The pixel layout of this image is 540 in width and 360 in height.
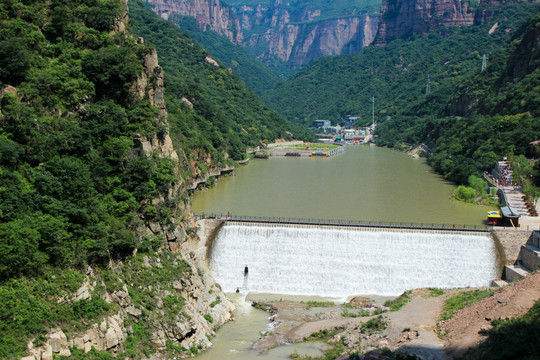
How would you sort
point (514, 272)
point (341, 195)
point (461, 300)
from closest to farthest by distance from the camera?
point (461, 300), point (514, 272), point (341, 195)

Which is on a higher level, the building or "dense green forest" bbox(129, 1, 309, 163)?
"dense green forest" bbox(129, 1, 309, 163)

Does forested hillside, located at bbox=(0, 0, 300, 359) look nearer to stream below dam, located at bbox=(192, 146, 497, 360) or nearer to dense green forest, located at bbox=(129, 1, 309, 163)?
stream below dam, located at bbox=(192, 146, 497, 360)

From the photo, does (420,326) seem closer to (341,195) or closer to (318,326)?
(318,326)

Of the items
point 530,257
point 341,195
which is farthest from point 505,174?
point 530,257

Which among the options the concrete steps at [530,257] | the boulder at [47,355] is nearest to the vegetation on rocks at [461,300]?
the concrete steps at [530,257]

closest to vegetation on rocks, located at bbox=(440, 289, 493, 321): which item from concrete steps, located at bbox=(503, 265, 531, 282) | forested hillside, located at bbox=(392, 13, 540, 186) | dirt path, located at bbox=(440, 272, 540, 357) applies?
dirt path, located at bbox=(440, 272, 540, 357)

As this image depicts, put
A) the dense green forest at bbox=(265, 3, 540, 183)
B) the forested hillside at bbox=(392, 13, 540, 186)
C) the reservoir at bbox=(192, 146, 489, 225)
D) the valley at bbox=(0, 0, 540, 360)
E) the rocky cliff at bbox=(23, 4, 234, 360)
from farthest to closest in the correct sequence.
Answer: the dense green forest at bbox=(265, 3, 540, 183) < the forested hillside at bbox=(392, 13, 540, 186) < the reservoir at bbox=(192, 146, 489, 225) < the valley at bbox=(0, 0, 540, 360) < the rocky cliff at bbox=(23, 4, 234, 360)

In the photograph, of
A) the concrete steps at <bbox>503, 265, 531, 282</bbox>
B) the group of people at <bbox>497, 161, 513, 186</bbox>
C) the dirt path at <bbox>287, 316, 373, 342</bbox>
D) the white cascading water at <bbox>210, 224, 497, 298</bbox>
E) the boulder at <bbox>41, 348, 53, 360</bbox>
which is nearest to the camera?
the boulder at <bbox>41, 348, 53, 360</bbox>
